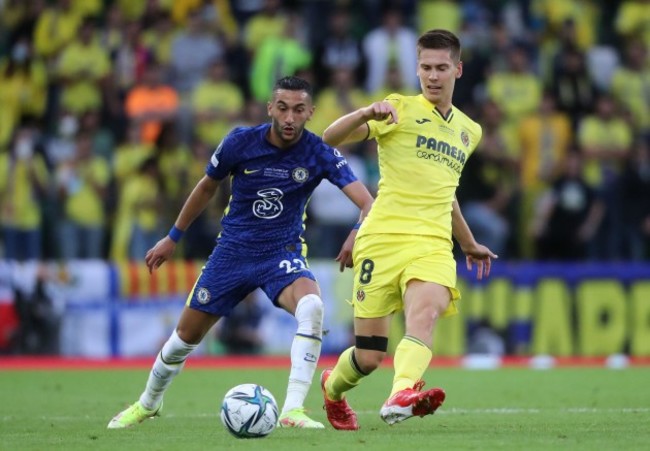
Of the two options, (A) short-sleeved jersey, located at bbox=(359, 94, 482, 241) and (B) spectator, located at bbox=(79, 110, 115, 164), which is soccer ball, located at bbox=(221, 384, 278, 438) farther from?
(B) spectator, located at bbox=(79, 110, 115, 164)

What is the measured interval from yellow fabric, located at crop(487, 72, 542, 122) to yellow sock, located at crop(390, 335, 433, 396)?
11034mm

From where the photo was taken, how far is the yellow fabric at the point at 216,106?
18453mm

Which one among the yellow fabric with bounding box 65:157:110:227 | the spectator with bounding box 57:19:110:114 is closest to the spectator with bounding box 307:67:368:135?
the yellow fabric with bounding box 65:157:110:227

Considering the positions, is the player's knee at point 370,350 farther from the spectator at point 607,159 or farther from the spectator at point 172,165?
the spectator at point 607,159

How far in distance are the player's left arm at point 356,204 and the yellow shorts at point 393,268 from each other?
0.14m

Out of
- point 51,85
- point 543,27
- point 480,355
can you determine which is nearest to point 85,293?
point 51,85

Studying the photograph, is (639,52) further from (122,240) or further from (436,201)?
(436,201)

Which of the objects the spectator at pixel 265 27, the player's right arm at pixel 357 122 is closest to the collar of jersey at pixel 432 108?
the player's right arm at pixel 357 122

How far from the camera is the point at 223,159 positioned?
8.97 meters

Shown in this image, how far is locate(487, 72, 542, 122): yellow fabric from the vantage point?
18.8m

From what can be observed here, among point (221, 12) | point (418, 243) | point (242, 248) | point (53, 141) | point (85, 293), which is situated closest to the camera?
point (418, 243)

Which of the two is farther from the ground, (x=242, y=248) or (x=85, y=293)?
(x=242, y=248)

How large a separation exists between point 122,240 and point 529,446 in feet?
36.0

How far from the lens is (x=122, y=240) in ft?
58.1
